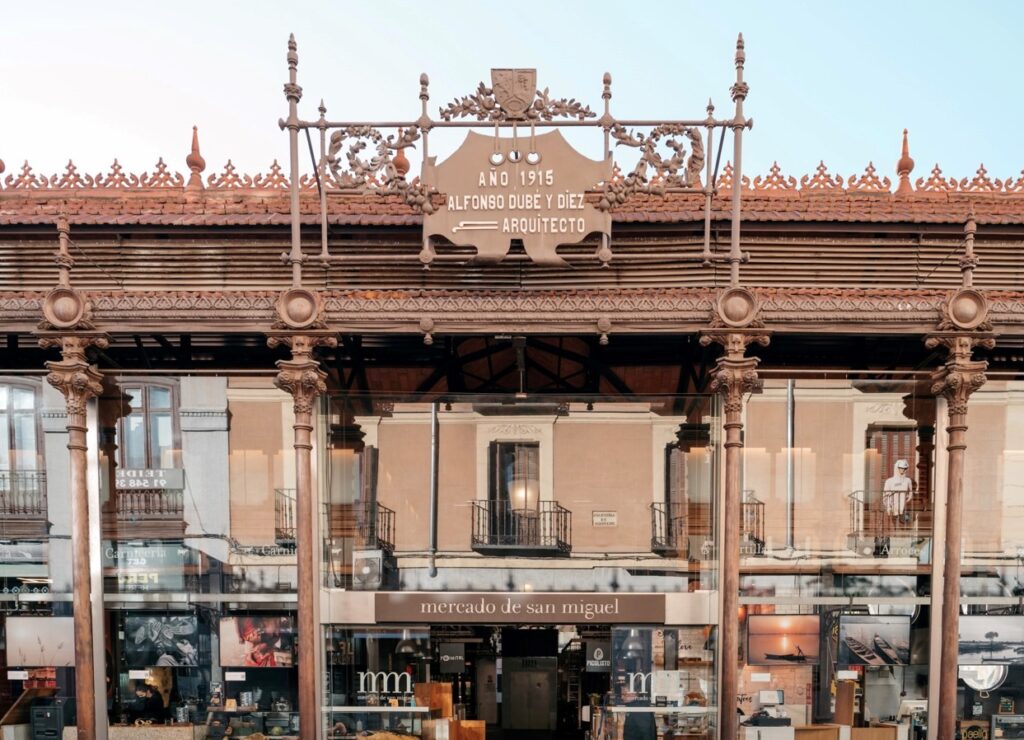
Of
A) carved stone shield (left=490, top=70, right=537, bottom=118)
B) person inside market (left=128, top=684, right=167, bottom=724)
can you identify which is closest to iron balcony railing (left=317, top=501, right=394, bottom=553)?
person inside market (left=128, top=684, right=167, bottom=724)

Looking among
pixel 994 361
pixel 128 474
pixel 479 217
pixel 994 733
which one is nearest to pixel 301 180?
pixel 479 217

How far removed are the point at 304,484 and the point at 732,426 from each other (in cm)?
583

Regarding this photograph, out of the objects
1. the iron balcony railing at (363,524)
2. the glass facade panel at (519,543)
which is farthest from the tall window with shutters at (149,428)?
the iron balcony railing at (363,524)

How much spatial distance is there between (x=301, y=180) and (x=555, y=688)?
9208mm

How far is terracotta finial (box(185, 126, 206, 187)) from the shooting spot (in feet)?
44.1

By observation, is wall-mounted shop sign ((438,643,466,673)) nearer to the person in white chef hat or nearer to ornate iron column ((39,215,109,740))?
ornate iron column ((39,215,109,740))

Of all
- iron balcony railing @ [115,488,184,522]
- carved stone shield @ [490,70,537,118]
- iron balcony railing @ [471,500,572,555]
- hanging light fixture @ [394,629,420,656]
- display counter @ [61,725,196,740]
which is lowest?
display counter @ [61,725,196,740]

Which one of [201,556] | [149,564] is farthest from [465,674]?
[149,564]

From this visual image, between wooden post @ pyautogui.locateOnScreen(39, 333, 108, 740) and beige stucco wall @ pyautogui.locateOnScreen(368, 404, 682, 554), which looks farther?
beige stucco wall @ pyautogui.locateOnScreen(368, 404, 682, 554)

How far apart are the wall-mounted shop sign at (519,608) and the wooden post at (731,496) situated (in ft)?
3.90

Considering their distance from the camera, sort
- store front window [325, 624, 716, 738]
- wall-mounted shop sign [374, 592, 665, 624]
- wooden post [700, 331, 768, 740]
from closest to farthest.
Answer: wooden post [700, 331, 768, 740] < store front window [325, 624, 716, 738] < wall-mounted shop sign [374, 592, 665, 624]

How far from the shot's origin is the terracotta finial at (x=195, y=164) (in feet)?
44.1

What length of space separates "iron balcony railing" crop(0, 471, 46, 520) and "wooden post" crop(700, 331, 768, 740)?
978cm

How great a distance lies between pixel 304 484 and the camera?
37.1 ft
